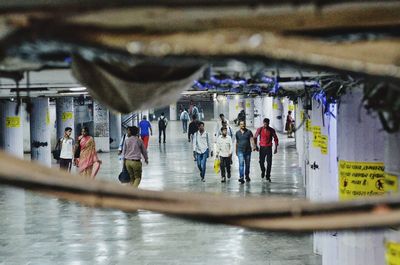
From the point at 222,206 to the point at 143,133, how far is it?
2401 centimetres

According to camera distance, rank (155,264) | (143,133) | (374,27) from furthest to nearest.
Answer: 1. (143,133)
2. (155,264)
3. (374,27)

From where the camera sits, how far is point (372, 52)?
2.39 metres

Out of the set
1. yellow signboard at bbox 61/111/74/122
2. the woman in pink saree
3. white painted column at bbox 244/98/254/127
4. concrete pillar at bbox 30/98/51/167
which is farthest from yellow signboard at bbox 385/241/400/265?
white painted column at bbox 244/98/254/127

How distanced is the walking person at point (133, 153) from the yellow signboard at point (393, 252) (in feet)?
33.0

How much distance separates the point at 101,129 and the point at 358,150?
75.8 feet

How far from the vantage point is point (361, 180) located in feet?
20.6

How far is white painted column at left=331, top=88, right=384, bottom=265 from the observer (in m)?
6.21

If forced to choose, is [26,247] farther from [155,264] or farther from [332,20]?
[332,20]

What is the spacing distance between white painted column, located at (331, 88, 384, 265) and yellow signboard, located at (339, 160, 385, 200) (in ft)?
0.23

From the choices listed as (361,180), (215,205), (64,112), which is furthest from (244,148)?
(215,205)

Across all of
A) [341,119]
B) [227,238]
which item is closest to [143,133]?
[227,238]

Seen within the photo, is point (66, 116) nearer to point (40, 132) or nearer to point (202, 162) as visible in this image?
point (40, 132)

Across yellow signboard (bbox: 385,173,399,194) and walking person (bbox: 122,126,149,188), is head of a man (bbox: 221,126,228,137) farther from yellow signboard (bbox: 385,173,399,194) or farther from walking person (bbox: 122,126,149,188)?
yellow signboard (bbox: 385,173,399,194)

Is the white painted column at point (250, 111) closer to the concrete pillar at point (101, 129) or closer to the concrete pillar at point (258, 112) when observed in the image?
the concrete pillar at point (258, 112)
